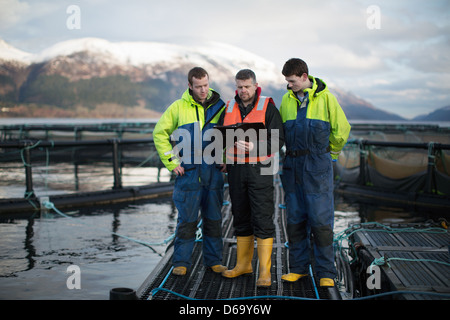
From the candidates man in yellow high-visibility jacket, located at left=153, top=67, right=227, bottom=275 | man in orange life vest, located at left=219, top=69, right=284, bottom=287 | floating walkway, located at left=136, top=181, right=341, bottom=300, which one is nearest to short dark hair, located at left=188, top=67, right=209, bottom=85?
man in yellow high-visibility jacket, located at left=153, top=67, right=227, bottom=275

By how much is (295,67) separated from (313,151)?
788 mm

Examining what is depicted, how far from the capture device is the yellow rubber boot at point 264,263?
13.3 feet

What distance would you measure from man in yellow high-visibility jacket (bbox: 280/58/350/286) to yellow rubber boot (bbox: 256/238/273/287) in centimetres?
21

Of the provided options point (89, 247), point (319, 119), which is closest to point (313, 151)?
point (319, 119)

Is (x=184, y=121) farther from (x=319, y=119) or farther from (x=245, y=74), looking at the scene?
(x=319, y=119)

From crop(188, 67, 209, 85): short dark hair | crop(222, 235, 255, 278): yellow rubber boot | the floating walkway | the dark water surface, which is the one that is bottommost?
the dark water surface

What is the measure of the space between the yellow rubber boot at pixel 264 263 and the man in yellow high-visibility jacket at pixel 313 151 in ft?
0.68

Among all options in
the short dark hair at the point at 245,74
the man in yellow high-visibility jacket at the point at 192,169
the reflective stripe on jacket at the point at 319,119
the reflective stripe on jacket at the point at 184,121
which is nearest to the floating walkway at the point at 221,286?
the man in yellow high-visibility jacket at the point at 192,169

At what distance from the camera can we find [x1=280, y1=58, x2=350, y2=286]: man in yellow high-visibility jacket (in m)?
4.08

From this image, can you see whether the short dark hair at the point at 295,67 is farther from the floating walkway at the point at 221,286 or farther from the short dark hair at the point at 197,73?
the floating walkway at the point at 221,286

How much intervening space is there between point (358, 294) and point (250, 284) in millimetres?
1576

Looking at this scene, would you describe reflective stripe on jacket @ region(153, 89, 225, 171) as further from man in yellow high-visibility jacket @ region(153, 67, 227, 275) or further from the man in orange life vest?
the man in orange life vest
